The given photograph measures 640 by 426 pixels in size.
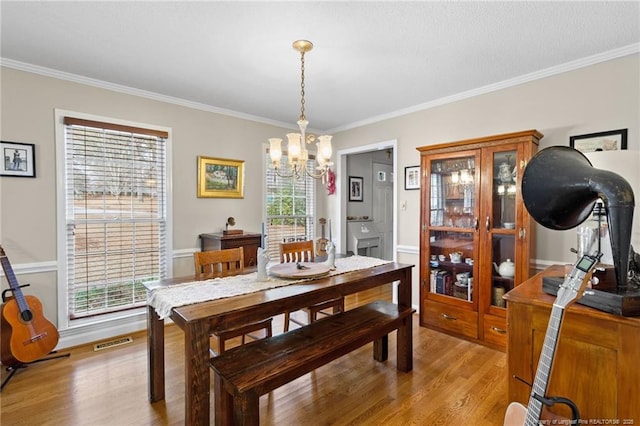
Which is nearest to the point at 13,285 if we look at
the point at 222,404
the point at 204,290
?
the point at 204,290

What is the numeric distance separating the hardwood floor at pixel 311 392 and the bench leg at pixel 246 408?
0.47m

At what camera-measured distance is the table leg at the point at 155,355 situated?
200 centimetres

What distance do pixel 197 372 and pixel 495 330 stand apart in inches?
101

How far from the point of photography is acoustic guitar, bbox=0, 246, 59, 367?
2.29 meters

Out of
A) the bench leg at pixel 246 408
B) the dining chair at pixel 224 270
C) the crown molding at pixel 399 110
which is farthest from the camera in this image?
the crown molding at pixel 399 110

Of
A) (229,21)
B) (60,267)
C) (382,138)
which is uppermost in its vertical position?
(229,21)

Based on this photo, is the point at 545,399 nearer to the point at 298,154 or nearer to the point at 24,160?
the point at 298,154

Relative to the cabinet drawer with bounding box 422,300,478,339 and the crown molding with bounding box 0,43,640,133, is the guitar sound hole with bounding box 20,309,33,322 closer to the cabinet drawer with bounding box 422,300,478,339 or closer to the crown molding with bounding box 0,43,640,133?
the crown molding with bounding box 0,43,640,133

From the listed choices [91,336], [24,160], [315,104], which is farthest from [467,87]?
[91,336]

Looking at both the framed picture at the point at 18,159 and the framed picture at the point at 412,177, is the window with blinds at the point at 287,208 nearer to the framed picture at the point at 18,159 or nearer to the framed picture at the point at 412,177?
the framed picture at the point at 412,177

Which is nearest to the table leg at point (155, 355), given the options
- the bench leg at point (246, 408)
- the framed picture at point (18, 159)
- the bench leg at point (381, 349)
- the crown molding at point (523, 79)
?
the bench leg at point (246, 408)

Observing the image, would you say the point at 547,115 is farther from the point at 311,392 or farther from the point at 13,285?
the point at 13,285

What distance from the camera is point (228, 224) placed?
3738 millimetres

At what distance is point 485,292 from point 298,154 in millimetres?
2172
